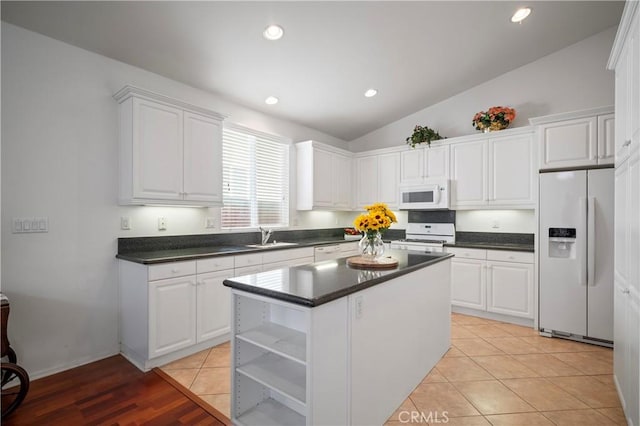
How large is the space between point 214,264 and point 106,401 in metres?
1.21

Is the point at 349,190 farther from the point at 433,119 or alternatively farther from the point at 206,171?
the point at 206,171

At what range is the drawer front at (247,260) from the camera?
3.05 m

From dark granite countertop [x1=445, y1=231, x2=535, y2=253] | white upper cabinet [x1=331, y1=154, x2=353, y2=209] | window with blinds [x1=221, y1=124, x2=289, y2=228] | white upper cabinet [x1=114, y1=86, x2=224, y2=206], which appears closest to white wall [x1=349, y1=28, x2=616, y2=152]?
white upper cabinet [x1=331, y1=154, x2=353, y2=209]

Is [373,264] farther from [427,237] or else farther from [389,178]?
[389,178]

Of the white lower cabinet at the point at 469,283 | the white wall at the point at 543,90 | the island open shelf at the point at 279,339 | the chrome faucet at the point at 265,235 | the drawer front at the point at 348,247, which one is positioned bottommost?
the white lower cabinet at the point at 469,283

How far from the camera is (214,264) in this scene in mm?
Answer: 2855

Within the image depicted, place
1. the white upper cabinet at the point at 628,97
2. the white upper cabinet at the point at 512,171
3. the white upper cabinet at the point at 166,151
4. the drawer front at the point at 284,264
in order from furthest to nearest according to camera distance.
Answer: the white upper cabinet at the point at 512,171
the drawer front at the point at 284,264
the white upper cabinet at the point at 166,151
the white upper cabinet at the point at 628,97

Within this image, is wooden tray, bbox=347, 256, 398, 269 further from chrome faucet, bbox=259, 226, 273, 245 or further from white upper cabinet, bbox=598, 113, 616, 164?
white upper cabinet, bbox=598, 113, 616, 164

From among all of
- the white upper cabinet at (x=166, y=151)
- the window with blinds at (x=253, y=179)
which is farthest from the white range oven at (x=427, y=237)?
the white upper cabinet at (x=166, y=151)

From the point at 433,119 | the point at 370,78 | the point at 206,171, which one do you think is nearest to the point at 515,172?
the point at 433,119

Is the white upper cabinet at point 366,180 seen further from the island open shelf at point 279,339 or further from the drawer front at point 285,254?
the island open shelf at point 279,339

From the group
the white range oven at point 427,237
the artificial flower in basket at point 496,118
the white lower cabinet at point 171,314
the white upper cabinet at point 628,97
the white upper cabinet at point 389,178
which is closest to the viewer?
the white upper cabinet at point 628,97

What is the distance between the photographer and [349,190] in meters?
5.22

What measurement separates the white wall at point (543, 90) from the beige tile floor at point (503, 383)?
2765mm
